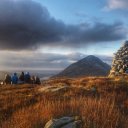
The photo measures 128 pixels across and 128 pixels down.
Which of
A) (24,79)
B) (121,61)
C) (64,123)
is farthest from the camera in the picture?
(121,61)

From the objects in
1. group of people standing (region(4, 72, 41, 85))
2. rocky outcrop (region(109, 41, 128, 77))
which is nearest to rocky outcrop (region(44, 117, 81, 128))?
group of people standing (region(4, 72, 41, 85))

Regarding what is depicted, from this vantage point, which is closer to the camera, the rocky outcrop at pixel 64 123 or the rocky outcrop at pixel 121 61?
the rocky outcrop at pixel 64 123

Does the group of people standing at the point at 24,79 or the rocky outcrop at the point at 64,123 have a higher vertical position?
the group of people standing at the point at 24,79

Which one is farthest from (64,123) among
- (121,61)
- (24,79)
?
(121,61)

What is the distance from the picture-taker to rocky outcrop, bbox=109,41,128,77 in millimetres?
79262

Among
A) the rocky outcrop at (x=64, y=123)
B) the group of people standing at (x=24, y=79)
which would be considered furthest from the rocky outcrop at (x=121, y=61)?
the rocky outcrop at (x=64, y=123)

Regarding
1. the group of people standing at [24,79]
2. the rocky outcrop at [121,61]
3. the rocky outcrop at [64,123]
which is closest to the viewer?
the rocky outcrop at [64,123]

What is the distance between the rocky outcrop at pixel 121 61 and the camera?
260 ft

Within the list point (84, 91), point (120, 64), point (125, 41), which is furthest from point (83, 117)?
point (125, 41)

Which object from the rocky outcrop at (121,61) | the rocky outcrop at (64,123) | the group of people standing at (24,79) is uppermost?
the rocky outcrop at (121,61)

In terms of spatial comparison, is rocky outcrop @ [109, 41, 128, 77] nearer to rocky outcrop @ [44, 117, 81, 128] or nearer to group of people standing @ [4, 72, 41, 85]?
group of people standing @ [4, 72, 41, 85]

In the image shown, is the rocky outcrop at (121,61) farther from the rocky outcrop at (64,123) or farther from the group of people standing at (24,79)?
the rocky outcrop at (64,123)

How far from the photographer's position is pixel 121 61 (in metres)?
82.2

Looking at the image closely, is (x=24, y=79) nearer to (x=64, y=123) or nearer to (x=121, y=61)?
(x=64, y=123)
